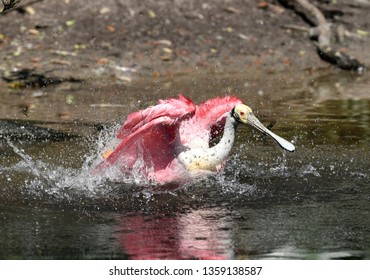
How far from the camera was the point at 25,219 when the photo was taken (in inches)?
227

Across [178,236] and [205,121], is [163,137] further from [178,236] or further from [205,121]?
[178,236]

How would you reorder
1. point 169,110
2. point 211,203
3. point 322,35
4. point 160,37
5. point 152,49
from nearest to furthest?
1. point 211,203
2. point 169,110
3. point 152,49
4. point 160,37
5. point 322,35

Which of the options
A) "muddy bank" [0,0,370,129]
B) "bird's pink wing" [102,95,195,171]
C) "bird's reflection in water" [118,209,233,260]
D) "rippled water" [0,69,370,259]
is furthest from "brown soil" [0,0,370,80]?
"bird's reflection in water" [118,209,233,260]

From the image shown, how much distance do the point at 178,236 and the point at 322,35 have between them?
25.7ft

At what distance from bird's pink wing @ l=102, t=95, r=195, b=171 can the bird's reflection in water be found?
0.80m

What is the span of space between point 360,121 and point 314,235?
13.1 ft

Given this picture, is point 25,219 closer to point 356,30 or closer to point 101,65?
point 101,65

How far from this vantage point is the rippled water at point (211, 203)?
17.0 ft

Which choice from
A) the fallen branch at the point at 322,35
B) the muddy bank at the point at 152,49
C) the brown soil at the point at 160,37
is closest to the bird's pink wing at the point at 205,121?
the muddy bank at the point at 152,49

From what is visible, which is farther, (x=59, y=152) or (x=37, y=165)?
(x=59, y=152)

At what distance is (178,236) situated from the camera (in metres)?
5.40

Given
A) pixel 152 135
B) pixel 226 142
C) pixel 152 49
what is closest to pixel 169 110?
pixel 152 135
